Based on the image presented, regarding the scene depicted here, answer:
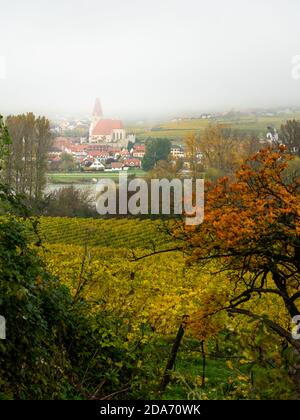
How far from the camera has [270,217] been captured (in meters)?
6.76

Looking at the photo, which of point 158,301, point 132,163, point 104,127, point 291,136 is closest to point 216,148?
point 291,136

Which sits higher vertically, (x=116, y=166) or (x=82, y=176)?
(x=116, y=166)

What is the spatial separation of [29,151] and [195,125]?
7502cm

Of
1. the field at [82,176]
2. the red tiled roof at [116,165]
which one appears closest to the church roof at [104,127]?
the red tiled roof at [116,165]

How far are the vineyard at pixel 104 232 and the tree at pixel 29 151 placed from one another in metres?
9.00

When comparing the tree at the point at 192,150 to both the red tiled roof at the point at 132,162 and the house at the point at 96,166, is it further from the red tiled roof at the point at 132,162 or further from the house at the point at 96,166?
the house at the point at 96,166

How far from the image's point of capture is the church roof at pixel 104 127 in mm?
110875

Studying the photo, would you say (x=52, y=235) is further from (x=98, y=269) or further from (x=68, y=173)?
(x=68, y=173)

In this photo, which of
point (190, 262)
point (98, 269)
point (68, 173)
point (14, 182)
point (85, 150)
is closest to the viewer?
point (190, 262)

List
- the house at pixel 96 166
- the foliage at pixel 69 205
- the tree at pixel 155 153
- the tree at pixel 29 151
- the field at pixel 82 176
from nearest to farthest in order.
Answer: the foliage at pixel 69 205 → the tree at pixel 29 151 → the field at pixel 82 176 → the tree at pixel 155 153 → the house at pixel 96 166

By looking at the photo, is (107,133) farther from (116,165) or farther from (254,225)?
(254,225)

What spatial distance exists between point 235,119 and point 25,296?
11496cm

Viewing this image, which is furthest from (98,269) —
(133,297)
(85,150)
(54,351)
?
(85,150)

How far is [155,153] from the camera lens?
2837 inches
